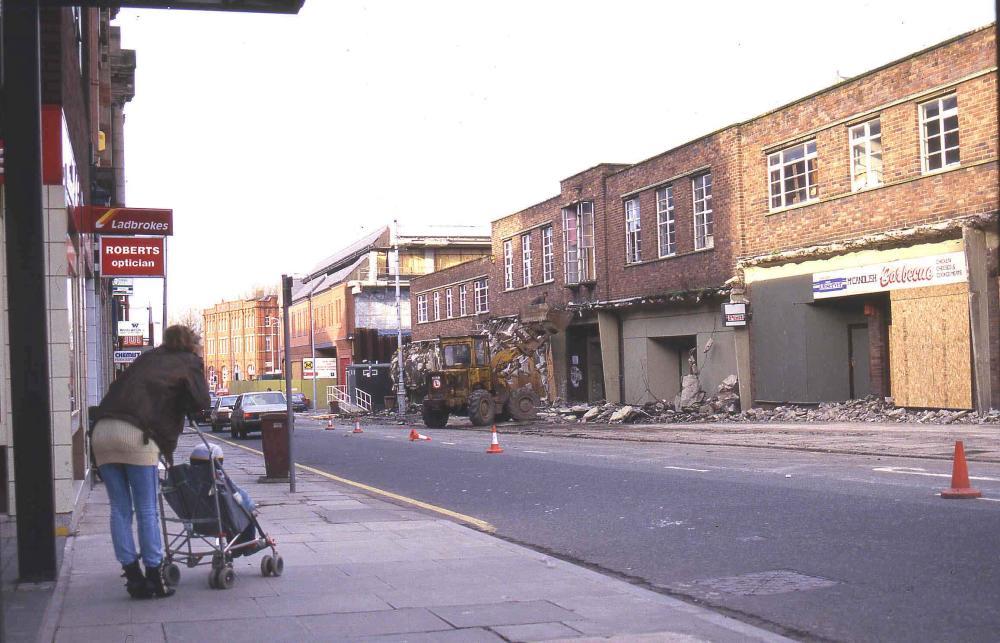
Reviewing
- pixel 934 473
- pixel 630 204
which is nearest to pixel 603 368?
pixel 630 204

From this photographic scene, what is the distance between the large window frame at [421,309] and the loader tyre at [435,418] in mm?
27363

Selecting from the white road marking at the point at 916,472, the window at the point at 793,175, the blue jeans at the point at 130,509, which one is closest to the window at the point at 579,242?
the window at the point at 793,175

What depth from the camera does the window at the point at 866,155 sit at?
2675 cm

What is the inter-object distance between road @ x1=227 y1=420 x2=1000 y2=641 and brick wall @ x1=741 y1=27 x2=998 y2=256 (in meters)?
8.92

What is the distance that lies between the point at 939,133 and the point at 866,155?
2514 millimetres

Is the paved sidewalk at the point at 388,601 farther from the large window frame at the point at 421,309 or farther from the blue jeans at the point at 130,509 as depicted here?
the large window frame at the point at 421,309

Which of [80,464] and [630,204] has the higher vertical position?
[630,204]

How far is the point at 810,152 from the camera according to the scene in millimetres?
29219

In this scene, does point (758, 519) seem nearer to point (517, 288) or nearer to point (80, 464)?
point (80, 464)

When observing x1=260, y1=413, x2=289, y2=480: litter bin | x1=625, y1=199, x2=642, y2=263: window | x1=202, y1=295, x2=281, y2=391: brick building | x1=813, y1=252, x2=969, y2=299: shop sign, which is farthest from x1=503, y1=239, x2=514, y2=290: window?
x1=202, y1=295, x2=281, y2=391: brick building

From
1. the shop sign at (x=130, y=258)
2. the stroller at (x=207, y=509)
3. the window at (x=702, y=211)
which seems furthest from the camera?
the window at (x=702, y=211)

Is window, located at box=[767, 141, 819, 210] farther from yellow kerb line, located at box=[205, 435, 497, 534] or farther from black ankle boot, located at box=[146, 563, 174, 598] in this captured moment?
black ankle boot, located at box=[146, 563, 174, 598]

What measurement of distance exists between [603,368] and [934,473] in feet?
89.3

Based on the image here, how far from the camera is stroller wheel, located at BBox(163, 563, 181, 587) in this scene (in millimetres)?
7177
